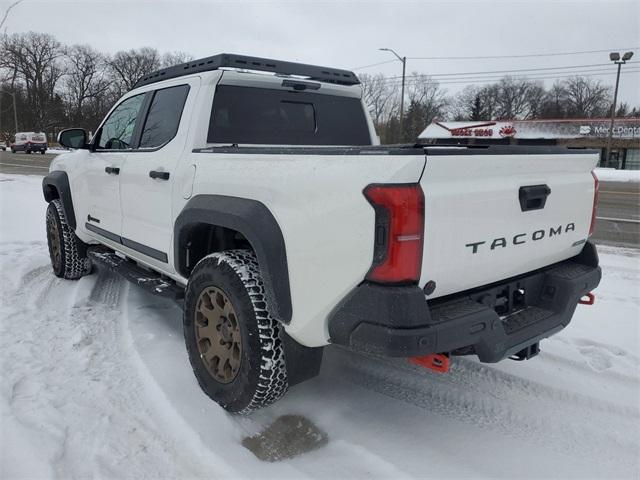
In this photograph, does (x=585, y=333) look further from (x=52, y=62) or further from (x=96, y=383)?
(x=52, y=62)

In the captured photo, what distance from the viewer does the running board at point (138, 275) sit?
11.6 ft

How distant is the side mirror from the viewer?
4.63 metres

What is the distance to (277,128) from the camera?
376cm

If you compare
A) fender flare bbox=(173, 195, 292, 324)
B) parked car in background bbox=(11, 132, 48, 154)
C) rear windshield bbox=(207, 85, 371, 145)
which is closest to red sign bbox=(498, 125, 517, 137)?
parked car in background bbox=(11, 132, 48, 154)

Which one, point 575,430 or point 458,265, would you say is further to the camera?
point 575,430

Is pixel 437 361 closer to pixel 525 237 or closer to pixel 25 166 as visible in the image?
pixel 525 237

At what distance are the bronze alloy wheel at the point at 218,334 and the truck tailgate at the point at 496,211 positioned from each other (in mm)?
1135

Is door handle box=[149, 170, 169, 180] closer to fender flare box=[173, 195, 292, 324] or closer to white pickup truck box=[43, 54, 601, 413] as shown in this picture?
white pickup truck box=[43, 54, 601, 413]

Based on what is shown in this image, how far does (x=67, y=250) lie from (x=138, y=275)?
1.73m

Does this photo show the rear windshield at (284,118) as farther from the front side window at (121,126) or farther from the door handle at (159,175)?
the front side window at (121,126)

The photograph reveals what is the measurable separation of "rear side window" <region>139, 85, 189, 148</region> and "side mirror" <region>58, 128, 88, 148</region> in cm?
118

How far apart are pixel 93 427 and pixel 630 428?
9.61 feet

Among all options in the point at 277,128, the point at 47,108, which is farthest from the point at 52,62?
the point at 277,128

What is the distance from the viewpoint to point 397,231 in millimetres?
2021
